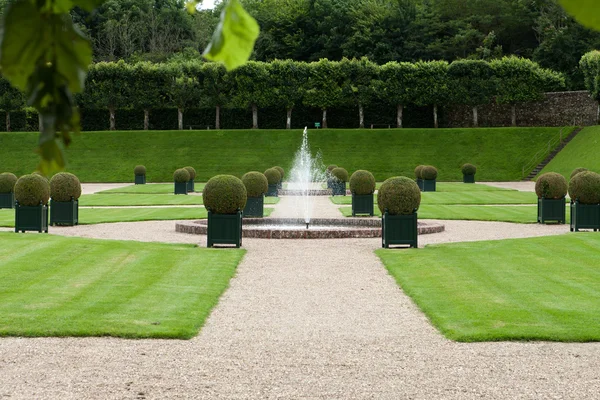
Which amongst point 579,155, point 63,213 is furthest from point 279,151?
A: point 63,213

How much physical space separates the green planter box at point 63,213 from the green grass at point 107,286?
4719 millimetres

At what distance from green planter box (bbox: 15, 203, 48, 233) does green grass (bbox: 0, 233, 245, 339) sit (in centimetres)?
199

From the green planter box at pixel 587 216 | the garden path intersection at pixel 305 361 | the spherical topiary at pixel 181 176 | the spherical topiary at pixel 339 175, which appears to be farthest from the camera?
the spherical topiary at pixel 339 175

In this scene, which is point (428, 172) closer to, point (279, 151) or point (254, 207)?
point (254, 207)

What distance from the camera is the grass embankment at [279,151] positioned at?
56531 mm

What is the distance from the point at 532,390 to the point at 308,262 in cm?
887

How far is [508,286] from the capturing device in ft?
40.4

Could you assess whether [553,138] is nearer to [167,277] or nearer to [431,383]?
[167,277]

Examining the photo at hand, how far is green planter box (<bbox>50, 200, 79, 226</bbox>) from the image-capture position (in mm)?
22641

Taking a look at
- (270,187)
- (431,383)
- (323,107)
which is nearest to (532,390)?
(431,383)

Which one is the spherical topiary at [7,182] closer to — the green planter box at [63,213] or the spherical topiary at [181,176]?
the green planter box at [63,213]

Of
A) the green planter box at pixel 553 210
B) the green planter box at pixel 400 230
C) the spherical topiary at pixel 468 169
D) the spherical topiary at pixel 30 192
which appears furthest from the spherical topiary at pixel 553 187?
the spherical topiary at pixel 468 169

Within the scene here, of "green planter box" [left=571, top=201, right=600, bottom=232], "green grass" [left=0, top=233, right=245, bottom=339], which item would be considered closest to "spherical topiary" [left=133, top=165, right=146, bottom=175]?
"green grass" [left=0, top=233, right=245, bottom=339]

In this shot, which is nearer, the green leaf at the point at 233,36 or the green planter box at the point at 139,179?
the green leaf at the point at 233,36
